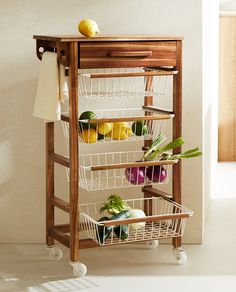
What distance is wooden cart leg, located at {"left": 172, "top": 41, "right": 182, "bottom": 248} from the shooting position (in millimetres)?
4160

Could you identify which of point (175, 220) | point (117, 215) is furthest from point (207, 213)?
point (117, 215)

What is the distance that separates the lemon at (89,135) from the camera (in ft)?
13.2

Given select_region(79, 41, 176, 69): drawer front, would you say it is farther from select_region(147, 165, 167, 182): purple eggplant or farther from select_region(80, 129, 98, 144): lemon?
select_region(147, 165, 167, 182): purple eggplant

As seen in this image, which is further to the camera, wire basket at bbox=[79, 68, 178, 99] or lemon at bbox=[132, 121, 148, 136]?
wire basket at bbox=[79, 68, 178, 99]

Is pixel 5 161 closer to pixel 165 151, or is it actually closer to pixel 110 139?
pixel 110 139

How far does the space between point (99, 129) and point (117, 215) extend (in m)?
0.46

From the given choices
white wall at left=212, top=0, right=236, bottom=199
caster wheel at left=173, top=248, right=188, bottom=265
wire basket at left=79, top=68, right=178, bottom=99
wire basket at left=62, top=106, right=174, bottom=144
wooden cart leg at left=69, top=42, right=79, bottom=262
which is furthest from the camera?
white wall at left=212, top=0, right=236, bottom=199

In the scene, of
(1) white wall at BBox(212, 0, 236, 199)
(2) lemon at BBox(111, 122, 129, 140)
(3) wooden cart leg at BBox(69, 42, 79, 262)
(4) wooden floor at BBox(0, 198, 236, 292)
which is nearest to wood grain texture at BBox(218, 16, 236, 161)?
(1) white wall at BBox(212, 0, 236, 199)

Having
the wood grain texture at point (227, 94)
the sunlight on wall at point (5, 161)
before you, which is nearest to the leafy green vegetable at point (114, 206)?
the sunlight on wall at point (5, 161)

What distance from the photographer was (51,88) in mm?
4062

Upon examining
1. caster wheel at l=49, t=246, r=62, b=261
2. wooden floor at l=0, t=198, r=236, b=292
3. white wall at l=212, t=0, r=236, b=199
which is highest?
white wall at l=212, t=0, r=236, b=199

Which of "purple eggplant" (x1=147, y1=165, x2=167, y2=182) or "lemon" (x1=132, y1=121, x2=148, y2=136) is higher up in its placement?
"lemon" (x1=132, y1=121, x2=148, y2=136)

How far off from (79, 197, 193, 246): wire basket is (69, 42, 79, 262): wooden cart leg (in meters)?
0.09

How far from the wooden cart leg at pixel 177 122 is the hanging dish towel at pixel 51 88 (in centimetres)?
59
